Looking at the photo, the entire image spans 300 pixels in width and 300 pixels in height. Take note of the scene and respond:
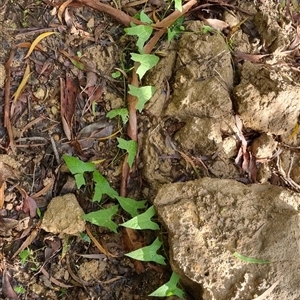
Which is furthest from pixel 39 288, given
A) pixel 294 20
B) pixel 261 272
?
pixel 294 20

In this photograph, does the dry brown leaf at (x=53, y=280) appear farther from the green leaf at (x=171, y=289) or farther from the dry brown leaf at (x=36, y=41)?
the dry brown leaf at (x=36, y=41)

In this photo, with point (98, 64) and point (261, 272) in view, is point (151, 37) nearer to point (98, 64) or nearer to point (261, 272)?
point (98, 64)

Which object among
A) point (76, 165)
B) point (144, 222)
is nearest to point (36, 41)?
point (76, 165)

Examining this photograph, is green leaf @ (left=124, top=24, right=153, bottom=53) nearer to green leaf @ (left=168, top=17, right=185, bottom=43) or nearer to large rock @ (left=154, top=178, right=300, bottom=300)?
green leaf @ (left=168, top=17, right=185, bottom=43)

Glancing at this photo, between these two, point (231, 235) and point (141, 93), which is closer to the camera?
point (231, 235)

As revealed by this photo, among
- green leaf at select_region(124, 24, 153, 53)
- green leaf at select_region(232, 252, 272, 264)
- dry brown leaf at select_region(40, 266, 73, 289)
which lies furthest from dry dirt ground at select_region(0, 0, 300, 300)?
green leaf at select_region(232, 252, 272, 264)

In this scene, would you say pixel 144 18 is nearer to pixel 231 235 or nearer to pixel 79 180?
pixel 79 180

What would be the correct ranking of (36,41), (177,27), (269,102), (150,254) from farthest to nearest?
(177,27)
(36,41)
(269,102)
(150,254)
